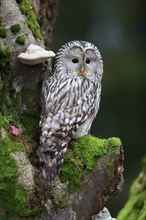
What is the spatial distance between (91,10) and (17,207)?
43.3 feet

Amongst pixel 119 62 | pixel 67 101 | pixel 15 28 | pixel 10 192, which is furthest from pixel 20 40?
pixel 119 62

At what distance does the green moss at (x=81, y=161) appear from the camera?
8.69m

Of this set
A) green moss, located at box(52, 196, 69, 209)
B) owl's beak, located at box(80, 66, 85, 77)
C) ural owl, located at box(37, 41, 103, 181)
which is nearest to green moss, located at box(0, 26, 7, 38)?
ural owl, located at box(37, 41, 103, 181)

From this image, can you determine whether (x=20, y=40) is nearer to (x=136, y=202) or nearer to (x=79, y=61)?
(x=79, y=61)

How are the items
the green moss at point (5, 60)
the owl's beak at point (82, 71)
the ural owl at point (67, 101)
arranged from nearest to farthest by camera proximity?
1. the ural owl at point (67, 101)
2. the green moss at point (5, 60)
3. the owl's beak at point (82, 71)

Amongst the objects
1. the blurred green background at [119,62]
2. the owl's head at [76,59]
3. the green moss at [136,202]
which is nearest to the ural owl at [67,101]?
the owl's head at [76,59]

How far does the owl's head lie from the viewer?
31.0 feet

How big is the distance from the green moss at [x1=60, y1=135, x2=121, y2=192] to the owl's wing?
0.10m

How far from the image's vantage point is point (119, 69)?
1977 cm

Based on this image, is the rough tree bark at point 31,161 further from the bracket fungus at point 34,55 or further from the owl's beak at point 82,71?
the owl's beak at point 82,71

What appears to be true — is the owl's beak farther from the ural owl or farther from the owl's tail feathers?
the owl's tail feathers

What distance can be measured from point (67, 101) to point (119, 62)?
35.7 feet

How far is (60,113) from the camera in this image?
8.98 meters

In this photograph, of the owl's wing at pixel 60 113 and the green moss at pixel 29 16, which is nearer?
the owl's wing at pixel 60 113
